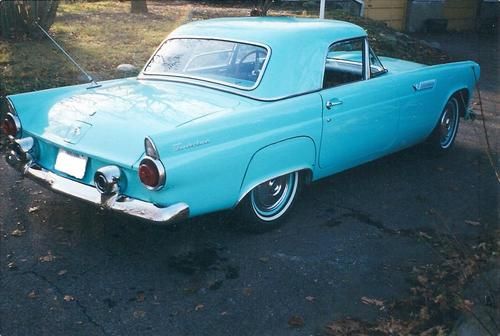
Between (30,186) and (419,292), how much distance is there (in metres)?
3.38

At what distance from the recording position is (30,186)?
5.03 meters

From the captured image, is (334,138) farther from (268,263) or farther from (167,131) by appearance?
(167,131)

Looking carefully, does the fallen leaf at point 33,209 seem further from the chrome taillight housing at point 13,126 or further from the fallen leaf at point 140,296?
the fallen leaf at point 140,296

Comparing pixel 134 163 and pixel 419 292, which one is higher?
pixel 134 163

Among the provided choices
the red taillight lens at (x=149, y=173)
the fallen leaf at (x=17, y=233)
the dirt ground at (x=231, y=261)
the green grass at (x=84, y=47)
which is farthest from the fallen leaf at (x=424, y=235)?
the green grass at (x=84, y=47)

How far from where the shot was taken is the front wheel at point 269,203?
4.11m

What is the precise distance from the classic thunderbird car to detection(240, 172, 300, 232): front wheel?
1 cm

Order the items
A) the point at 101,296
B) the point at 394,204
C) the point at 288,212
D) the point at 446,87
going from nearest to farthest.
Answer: the point at 101,296 < the point at 288,212 < the point at 394,204 < the point at 446,87

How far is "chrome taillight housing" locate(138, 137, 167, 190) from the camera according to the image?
10.9ft

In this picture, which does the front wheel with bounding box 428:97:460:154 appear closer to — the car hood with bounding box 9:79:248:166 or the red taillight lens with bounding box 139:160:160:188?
the car hood with bounding box 9:79:248:166

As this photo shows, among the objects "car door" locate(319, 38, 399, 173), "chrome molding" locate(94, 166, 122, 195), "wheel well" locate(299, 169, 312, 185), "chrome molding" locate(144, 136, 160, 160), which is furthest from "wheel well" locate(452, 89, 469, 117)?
"chrome molding" locate(94, 166, 122, 195)

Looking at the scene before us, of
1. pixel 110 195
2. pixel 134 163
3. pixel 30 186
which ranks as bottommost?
pixel 30 186

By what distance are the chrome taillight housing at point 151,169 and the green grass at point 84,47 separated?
4.36 m

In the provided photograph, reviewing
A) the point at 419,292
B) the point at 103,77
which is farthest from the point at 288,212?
the point at 103,77
